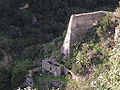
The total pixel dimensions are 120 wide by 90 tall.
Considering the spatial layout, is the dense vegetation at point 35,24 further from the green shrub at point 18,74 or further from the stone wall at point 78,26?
the stone wall at point 78,26

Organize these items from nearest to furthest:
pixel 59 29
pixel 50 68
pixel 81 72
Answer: pixel 81 72, pixel 50 68, pixel 59 29

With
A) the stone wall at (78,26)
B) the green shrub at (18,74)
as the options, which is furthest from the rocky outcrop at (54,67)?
the green shrub at (18,74)

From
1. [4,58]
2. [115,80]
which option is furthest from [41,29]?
[115,80]

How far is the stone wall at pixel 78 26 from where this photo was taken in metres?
25.7

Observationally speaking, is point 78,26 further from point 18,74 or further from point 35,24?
point 35,24

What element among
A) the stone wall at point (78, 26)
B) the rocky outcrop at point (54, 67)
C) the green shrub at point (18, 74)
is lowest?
the green shrub at point (18, 74)

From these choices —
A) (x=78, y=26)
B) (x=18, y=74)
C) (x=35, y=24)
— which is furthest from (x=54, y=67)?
(x=35, y=24)

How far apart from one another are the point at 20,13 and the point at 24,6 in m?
1.94

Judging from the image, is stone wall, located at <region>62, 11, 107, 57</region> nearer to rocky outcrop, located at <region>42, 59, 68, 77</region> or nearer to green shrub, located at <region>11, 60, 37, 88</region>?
rocky outcrop, located at <region>42, 59, 68, 77</region>

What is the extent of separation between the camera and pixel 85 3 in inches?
1660

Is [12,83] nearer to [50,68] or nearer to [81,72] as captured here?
[50,68]

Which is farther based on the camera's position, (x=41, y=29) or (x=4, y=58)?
(x=41, y=29)

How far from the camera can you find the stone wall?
2569 centimetres

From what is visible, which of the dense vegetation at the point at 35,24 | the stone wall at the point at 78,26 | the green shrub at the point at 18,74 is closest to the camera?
the stone wall at the point at 78,26
